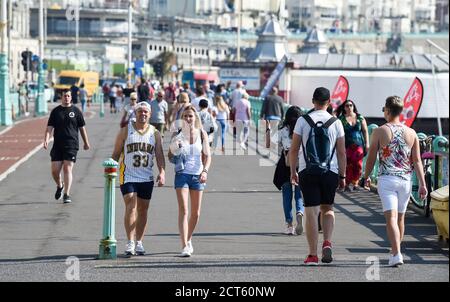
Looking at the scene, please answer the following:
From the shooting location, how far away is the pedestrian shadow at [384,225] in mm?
13734

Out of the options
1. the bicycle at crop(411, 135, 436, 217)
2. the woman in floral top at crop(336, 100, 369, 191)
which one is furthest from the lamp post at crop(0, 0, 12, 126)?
the bicycle at crop(411, 135, 436, 217)

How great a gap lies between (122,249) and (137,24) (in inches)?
7122

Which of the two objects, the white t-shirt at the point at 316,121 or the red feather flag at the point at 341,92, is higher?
the white t-shirt at the point at 316,121

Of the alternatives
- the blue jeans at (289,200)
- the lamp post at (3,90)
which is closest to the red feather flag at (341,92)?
the lamp post at (3,90)

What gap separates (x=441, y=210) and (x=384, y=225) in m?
2.34

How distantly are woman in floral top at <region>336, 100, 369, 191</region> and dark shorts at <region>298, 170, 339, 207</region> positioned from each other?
25.1 ft

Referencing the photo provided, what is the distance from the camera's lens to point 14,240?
47.7 feet

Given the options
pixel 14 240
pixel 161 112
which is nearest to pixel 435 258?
pixel 14 240

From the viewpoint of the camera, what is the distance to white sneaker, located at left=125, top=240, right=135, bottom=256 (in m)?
13.2

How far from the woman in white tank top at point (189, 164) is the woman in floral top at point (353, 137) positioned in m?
7.07

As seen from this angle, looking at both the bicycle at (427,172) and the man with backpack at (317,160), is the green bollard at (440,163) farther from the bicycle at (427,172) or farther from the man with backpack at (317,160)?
the man with backpack at (317,160)

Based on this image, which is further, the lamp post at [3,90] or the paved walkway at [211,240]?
the lamp post at [3,90]
